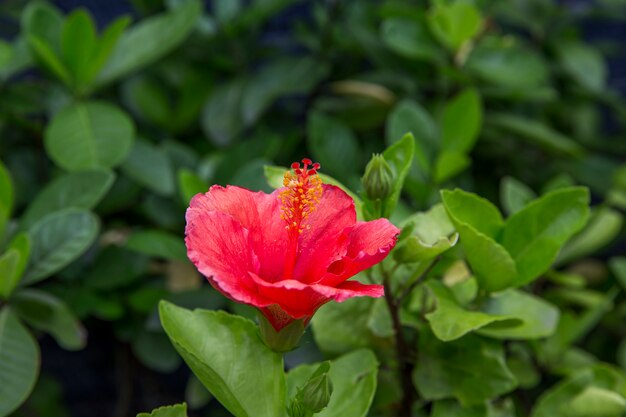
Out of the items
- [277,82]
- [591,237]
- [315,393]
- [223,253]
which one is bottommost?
[591,237]

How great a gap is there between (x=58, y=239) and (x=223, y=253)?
40 cm

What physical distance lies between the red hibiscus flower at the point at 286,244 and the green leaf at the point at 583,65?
3.18ft

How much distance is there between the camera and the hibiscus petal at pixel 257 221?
572mm

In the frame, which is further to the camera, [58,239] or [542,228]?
[58,239]

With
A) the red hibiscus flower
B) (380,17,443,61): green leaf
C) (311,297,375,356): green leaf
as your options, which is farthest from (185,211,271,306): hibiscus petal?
(380,17,443,61): green leaf

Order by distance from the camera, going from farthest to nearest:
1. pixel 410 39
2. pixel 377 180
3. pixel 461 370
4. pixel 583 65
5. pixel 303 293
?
1. pixel 583 65
2. pixel 410 39
3. pixel 461 370
4. pixel 377 180
5. pixel 303 293

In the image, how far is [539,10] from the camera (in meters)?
1.54

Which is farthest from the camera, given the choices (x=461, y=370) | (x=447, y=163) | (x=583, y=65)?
(x=583, y=65)

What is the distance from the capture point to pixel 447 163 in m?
1.01

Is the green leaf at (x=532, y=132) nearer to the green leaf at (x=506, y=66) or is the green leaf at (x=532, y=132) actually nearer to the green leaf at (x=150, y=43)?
the green leaf at (x=506, y=66)

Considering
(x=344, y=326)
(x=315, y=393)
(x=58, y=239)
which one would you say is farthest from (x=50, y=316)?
(x=315, y=393)

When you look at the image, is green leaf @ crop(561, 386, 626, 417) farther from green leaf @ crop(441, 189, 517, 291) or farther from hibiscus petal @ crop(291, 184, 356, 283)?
hibiscus petal @ crop(291, 184, 356, 283)

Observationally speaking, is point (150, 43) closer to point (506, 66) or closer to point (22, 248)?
point (22, 248)

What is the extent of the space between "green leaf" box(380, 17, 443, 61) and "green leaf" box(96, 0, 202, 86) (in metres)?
0.30
